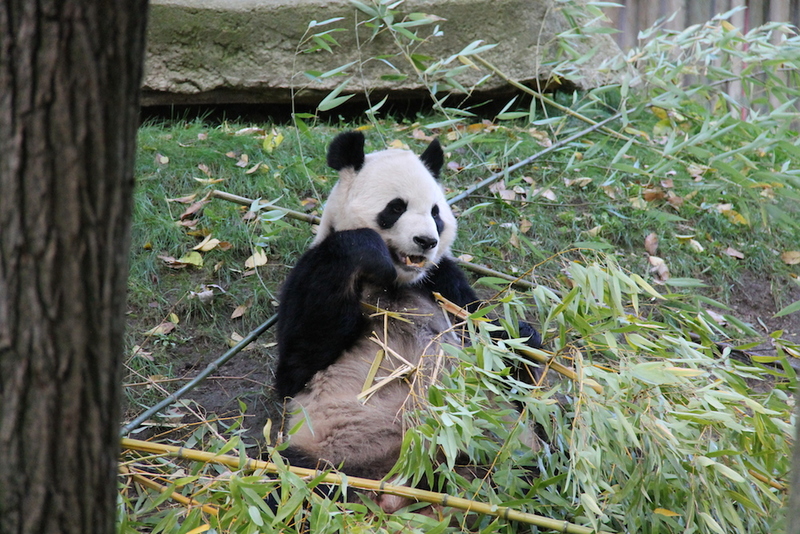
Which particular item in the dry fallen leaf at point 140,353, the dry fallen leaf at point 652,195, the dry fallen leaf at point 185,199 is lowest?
the dry fallen leaf at point 652,195

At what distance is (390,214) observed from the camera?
10.3ft

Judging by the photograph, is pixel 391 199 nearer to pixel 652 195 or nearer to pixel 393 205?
pixel 393 205

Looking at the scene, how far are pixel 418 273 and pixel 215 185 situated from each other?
2080mm

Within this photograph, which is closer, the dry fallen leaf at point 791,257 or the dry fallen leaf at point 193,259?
the dry fallen leaf at point 193,259

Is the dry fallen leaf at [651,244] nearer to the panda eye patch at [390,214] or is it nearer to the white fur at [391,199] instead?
the white fur at [391,199]

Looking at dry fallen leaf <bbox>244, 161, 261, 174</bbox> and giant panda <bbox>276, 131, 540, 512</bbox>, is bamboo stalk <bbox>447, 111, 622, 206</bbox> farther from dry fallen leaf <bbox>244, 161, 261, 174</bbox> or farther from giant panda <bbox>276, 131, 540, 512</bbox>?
dry fallen leaf <bbox>244, 161, 261, 174</bbox>

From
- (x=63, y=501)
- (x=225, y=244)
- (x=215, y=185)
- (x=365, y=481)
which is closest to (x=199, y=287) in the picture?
(x=225, y=244)

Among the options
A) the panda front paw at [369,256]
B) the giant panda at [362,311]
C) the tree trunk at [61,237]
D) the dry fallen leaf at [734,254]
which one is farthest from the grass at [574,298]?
the tree trunk at [61,237]

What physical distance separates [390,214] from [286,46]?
9.88 ft

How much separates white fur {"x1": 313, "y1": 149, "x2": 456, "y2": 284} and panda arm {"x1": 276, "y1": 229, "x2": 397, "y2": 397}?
137 mm

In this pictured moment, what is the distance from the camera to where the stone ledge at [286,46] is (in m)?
5.56

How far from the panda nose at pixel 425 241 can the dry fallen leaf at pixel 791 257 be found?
2974mm

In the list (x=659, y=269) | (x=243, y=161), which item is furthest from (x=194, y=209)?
(x=659, y=269)

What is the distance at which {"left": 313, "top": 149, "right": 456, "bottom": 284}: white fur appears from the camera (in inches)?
122
